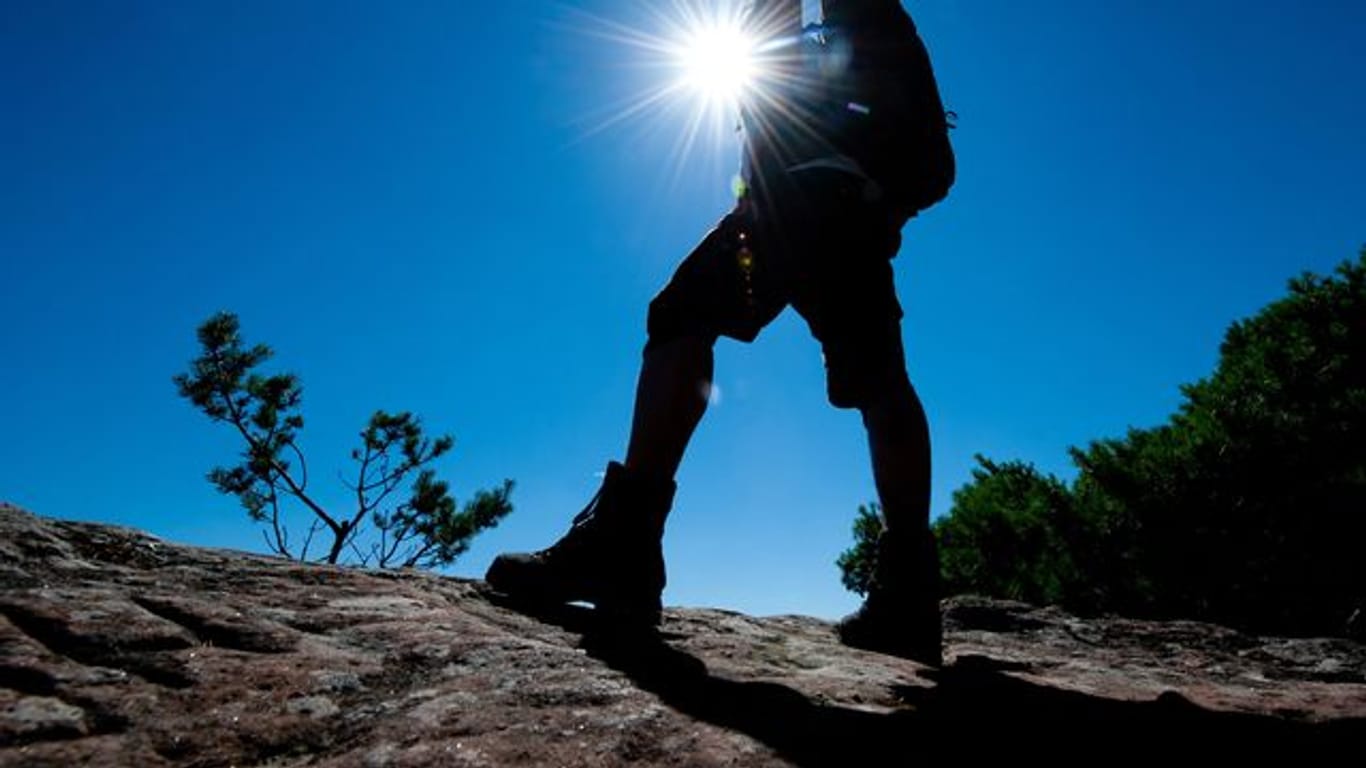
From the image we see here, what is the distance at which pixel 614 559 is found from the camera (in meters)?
2.02

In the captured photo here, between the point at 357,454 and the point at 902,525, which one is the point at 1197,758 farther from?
the point at 357,454

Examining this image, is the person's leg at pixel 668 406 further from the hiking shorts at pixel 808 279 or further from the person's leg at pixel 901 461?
the person's leg at pixel 901 461

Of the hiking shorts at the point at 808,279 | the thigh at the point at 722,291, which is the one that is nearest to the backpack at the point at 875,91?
the hiking shorts at the point at 808,279

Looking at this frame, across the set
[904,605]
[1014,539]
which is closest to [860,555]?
[1014,539]

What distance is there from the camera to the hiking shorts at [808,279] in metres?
2.22

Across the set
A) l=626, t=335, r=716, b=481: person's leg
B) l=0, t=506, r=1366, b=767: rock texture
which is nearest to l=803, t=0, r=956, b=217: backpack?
l=626, t=335, r=716, b=481: person's leg

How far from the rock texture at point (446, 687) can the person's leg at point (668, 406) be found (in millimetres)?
469

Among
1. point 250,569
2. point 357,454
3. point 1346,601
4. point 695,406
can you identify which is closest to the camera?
point 250,569

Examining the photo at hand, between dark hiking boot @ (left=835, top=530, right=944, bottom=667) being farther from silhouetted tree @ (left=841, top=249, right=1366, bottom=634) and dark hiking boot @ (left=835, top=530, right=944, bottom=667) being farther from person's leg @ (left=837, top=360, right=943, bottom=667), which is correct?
silhouetted tree @ (left=841, top=249, right=1366, bottom=634)

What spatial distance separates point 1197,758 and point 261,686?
4.39 ft

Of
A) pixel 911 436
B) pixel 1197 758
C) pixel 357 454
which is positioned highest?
pixel 357 454

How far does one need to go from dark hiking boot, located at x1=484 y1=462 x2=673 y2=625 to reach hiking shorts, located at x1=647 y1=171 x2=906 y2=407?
1.58 ft

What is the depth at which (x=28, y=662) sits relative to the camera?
1035mm

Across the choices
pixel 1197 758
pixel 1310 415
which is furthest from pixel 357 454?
pixel 1197 758
